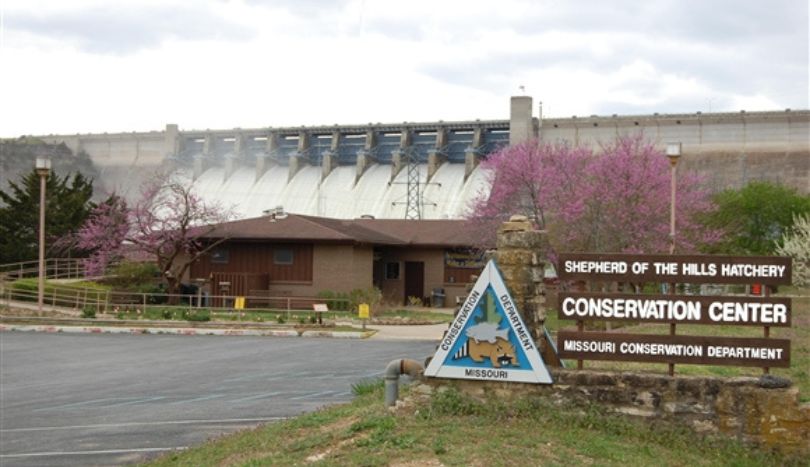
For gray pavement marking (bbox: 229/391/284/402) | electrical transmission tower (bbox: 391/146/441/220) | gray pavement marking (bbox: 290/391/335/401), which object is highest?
electrical transmission tower (bbox: 391/146/441/220)

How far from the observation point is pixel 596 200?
34.7 m

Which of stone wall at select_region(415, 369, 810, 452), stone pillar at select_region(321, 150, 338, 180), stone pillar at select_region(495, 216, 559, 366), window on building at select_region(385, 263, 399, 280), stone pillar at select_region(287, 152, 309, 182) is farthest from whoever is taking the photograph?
stone pillar at select_region(287, 152, 309, 182)

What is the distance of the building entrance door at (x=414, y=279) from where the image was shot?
51438mm

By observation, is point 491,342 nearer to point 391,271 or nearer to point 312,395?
point 312,395

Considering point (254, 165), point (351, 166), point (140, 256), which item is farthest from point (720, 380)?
point (254, 165)

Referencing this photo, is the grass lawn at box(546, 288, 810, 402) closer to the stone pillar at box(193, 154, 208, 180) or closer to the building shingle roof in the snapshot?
the building shingle roof

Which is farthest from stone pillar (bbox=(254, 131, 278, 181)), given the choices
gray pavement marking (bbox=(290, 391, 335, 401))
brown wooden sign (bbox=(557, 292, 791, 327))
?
brown wooden sign (bbox=(557, 292, 791, 327))

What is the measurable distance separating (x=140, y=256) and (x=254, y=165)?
38.4 m

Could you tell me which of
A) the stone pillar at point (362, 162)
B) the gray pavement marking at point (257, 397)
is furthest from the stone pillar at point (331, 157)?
the gray pavement marking at point (257, 397)

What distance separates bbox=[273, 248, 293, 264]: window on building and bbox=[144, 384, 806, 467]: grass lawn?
33.4 m

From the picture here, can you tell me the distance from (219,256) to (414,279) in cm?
1129

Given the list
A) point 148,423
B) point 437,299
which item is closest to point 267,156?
point 437,299

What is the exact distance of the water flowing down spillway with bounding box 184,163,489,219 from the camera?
2773 inches

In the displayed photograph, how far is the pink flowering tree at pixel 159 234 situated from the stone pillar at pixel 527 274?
32804 mm
